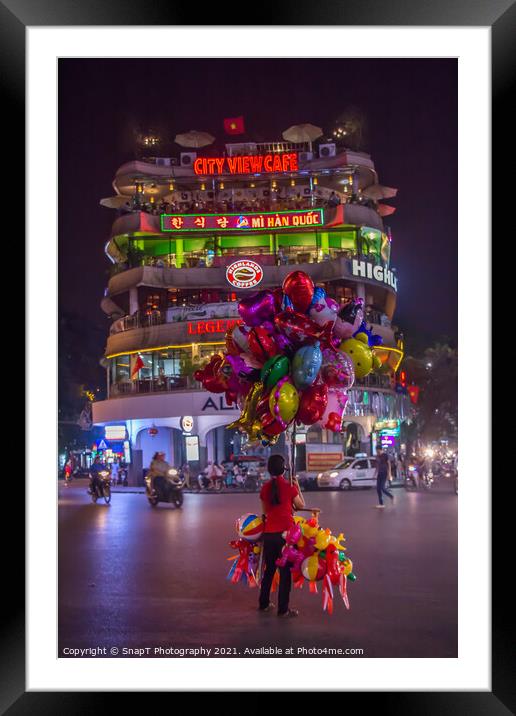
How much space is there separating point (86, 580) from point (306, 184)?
22648mm

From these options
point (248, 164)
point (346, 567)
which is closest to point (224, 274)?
point (248, 164)

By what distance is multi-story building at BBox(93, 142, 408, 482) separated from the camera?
24469 mm

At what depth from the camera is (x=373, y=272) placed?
2502 centimetres

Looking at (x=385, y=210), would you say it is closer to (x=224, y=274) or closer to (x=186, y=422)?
(x=224, y=274)

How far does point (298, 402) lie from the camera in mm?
6117

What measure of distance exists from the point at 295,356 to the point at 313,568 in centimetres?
174

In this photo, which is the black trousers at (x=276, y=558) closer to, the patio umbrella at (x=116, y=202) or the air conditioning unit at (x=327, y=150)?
the patio umbrella at (x=116, y=202)

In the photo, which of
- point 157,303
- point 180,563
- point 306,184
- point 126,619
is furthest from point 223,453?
point 126,619

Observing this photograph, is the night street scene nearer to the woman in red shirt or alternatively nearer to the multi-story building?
the woman in red shirt

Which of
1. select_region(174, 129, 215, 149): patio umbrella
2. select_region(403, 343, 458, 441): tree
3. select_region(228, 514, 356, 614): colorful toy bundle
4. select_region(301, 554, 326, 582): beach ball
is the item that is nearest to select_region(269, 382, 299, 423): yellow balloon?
select_region(228, 514, 356, 614): colorful toy bundle

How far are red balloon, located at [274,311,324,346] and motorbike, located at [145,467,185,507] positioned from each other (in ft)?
32.3

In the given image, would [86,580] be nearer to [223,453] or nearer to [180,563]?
[180,563]

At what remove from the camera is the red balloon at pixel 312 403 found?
611cm

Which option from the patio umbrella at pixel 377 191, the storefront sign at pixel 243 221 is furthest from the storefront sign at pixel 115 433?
the patio umbrella at pixel 377 191
